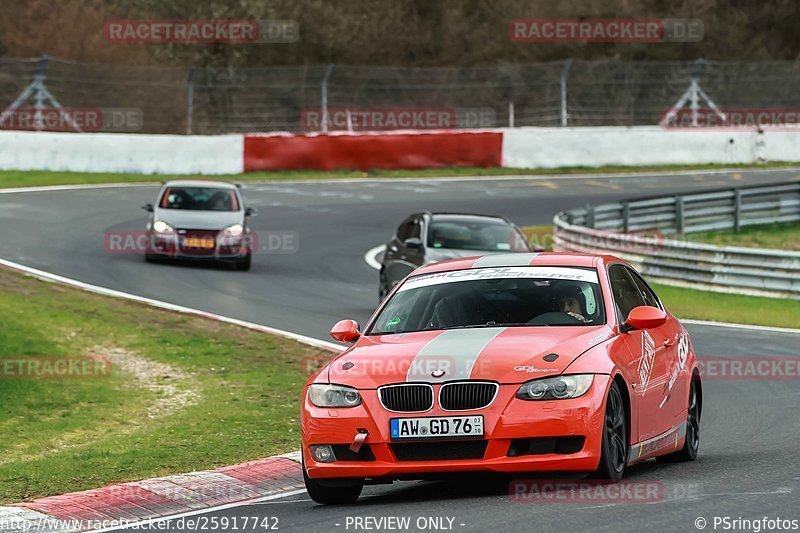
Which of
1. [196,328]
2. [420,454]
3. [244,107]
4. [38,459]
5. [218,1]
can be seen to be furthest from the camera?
[218,1]

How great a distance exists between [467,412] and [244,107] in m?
36.2

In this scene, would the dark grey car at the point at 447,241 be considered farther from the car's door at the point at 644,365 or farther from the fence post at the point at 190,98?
the fence post at the point at 190,98

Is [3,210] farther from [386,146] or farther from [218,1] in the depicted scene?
[218,1]

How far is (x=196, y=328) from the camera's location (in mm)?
18094

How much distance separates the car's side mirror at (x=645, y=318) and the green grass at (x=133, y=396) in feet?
10.2

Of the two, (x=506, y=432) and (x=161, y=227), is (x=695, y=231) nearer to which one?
(x=161, y=227)

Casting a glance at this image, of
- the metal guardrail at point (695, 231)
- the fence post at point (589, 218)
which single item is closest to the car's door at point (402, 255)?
the metal guardrail at point (695, 231)

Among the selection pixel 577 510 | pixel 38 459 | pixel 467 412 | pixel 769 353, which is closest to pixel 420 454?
pixel 467 412

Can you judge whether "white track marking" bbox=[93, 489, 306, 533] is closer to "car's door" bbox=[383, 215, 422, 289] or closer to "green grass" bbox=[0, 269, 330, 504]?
"green grass" bbox=[0, 269, 330, 504]

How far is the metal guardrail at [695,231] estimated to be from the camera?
2305 centimetres

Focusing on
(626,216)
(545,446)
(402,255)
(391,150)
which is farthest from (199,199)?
(545,446)

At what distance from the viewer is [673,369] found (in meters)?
9.73

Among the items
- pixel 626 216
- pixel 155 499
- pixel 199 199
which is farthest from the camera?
pixel 626 216

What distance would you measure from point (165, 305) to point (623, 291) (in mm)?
11211
